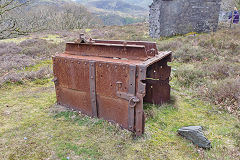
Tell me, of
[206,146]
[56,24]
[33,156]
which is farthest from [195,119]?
[56,24]

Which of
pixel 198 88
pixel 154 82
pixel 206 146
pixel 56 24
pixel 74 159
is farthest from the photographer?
pixel 56 24

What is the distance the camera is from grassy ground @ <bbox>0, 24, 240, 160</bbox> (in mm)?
2465

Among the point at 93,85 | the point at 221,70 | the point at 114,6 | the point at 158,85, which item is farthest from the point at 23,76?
the point at 114,6

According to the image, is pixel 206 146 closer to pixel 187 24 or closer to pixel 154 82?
pixel 154 82

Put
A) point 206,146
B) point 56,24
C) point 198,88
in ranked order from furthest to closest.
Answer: point 56,24 < point 198,88 < point 206,146

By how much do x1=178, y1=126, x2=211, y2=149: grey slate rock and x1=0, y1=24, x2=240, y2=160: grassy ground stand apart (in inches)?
3.2

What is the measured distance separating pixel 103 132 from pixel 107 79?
875mm

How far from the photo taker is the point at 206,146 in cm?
253

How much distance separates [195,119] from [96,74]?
2.09m

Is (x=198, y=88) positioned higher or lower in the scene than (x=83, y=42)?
lower

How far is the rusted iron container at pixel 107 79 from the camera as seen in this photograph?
2664mm

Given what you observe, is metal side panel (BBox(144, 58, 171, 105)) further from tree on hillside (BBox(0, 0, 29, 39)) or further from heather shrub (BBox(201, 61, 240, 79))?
tree on hillside (BBox(0, 0, 29, 39))

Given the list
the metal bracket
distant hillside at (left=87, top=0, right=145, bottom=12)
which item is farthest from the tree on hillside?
distant hillside at (left=87, top=0, right=145, bottom=12)

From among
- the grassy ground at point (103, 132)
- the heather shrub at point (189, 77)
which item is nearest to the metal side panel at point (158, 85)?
the grassy ground at point (103, 132)
